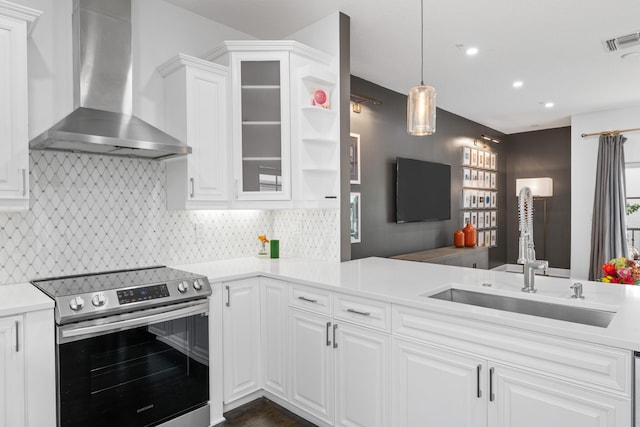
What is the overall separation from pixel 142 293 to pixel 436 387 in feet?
5.18

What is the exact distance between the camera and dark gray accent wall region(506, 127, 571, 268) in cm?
695

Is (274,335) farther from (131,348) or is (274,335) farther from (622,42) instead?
(622,42)

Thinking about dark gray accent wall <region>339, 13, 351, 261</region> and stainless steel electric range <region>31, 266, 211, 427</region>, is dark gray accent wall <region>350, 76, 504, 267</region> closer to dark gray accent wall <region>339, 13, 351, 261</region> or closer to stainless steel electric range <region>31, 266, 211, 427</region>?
dark gray accent wall <region>339, 13, 351, 261</region>

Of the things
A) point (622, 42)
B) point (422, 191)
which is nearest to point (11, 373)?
point (422, 191)

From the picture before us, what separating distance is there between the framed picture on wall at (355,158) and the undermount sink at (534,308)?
223 centimetres

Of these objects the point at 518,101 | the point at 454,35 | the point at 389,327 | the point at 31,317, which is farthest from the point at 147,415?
the point at 518,101

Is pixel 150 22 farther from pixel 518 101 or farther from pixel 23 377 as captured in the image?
pixel 518 101

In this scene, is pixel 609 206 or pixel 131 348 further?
pixel 609 206

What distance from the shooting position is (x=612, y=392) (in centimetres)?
135

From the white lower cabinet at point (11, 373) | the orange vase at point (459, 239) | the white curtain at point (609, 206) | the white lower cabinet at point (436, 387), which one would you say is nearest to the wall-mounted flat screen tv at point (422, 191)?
the orange vase at point (459, 239)

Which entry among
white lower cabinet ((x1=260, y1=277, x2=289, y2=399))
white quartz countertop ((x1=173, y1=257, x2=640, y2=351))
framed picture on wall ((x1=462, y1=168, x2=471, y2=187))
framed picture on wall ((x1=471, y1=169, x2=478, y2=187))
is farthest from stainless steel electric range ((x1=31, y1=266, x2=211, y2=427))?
framed picture on wall ((x1=471, y1=169, x2=478, y2=187))

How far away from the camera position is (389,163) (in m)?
4.80

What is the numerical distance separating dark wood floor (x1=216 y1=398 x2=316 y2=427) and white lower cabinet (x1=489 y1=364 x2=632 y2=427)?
124 cm

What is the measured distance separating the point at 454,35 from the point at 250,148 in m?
2.02
